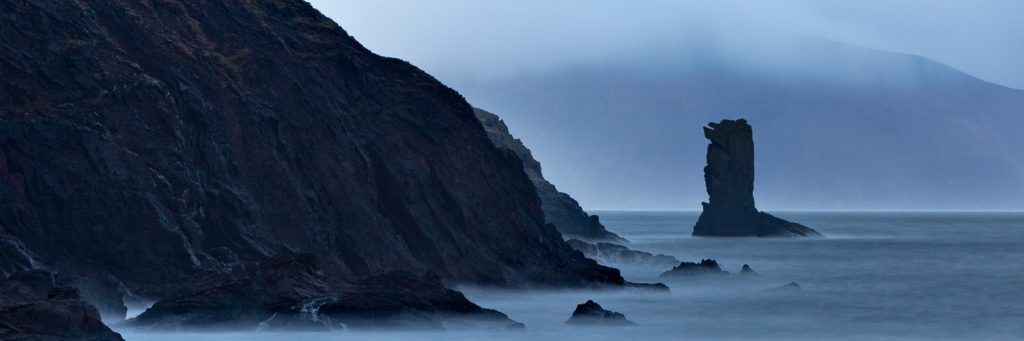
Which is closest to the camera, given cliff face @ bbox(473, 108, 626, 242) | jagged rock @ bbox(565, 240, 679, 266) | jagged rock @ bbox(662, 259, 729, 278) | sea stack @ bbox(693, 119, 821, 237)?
jagged rock @ bbox(662, 259, 729, 278)

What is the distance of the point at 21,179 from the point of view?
5850 centimetres

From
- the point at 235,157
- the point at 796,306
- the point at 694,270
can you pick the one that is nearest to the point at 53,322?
the point at 235,157

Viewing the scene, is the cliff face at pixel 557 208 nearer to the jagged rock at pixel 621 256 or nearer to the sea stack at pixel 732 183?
the sea stack at pixel 732 183

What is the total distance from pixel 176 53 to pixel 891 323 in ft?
102

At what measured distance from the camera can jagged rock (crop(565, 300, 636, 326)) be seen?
56344 mm

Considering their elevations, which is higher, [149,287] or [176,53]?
[176,53]

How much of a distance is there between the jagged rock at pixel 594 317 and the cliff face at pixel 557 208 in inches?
4420

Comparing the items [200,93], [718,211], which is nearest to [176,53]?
[200,93]

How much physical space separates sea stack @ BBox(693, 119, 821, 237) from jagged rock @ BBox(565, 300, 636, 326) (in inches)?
5246

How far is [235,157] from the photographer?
67.9 metres

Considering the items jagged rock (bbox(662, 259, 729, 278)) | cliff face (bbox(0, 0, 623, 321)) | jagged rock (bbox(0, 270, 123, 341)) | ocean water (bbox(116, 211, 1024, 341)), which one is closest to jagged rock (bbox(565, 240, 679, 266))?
ocean water (bbox(116, 211, 1024, 341))

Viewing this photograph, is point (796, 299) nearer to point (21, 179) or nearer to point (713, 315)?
point (713, 315)

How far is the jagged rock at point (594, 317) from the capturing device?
2218 inches

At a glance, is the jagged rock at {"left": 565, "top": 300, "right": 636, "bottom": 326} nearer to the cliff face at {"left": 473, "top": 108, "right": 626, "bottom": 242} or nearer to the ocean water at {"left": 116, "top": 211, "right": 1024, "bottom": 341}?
the ocean water at {"left": 116, "top": 211, "right": 1024, "bottom": 341}
